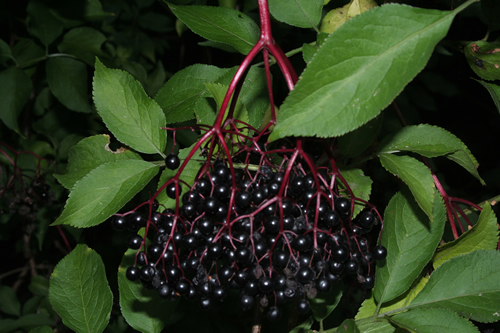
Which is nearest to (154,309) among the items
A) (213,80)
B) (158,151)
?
(158,151)

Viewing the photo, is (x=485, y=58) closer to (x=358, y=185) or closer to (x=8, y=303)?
(x=358, y=185)

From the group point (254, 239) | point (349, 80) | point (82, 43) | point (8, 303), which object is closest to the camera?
point (349, 80)

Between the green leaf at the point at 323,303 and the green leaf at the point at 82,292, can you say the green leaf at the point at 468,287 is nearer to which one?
the green leaf at the point at 323,303

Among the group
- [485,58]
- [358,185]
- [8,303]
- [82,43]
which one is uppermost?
[485,58]

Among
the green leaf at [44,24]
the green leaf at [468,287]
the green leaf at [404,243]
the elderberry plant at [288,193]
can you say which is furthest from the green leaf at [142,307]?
the green leaf at [44,24]

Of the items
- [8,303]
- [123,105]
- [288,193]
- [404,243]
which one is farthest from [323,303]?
[8,303]

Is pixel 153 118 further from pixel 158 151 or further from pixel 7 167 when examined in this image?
pixel 7 167

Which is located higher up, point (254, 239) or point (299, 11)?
point (299, 11)
